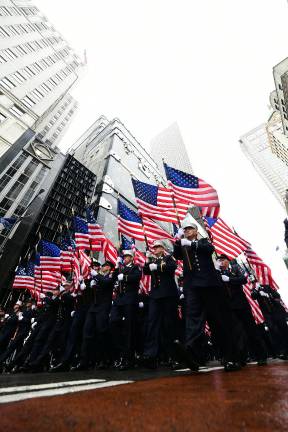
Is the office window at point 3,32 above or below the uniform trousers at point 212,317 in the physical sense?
above

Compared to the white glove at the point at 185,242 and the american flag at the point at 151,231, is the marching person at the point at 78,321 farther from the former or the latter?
the white glove at the point at 185,242

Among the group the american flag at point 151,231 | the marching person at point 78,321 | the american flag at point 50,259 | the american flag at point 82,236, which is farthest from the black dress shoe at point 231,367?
the american flag at point 50,259

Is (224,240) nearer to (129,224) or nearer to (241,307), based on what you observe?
(241,307)

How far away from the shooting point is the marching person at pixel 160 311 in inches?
169

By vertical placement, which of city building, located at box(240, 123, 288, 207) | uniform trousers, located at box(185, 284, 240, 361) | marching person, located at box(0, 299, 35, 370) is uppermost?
city building, located at box(240, 123, 288, 207)

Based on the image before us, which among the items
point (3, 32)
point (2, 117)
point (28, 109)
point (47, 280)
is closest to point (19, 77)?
point (28, 109)

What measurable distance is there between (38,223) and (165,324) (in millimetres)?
16471

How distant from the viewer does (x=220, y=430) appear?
2.70ft

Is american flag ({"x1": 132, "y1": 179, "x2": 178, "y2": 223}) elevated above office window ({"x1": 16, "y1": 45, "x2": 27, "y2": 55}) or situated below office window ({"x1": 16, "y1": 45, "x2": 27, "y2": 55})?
below

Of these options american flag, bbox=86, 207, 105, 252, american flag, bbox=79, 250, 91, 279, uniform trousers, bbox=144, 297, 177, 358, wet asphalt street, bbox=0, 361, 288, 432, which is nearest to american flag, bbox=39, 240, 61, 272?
american flag, bbox=79, 250, 91, 279

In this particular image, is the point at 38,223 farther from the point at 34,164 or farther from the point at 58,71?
the point at 58,71

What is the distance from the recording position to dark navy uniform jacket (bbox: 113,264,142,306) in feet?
17.4

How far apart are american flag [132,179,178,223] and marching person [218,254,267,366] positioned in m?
2.40

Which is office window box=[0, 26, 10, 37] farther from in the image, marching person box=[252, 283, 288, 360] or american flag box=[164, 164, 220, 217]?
marching person box=[252, 283, 288, 360]
